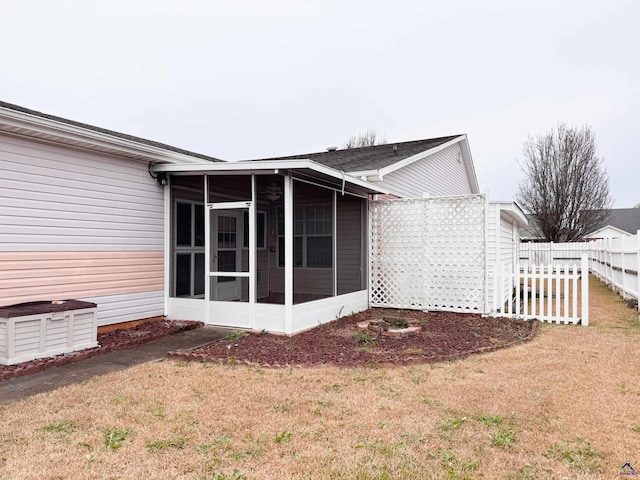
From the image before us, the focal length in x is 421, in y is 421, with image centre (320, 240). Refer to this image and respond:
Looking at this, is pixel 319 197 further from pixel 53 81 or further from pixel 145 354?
pixel 53 81

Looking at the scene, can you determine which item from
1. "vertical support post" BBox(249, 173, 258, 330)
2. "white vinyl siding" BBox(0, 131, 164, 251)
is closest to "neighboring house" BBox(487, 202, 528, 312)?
"vertical support post" BBox(249, 173, 258, 330)

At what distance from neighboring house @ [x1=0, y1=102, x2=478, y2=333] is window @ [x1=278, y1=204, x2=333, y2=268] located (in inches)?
1.5

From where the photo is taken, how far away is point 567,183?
82.4 ft

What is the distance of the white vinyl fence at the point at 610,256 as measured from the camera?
417 inches

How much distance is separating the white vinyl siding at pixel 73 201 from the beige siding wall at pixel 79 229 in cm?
1

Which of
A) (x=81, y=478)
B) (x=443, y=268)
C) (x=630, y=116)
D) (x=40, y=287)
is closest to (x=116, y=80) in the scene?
(x=40, y=287)

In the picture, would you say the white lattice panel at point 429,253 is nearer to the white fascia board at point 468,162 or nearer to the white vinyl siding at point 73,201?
the white vinyl siding at point 73,201

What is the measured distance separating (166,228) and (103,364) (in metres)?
2.99

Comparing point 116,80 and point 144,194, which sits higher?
point 116,80

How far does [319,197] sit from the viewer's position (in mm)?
9094

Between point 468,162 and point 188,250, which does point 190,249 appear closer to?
point 188,250

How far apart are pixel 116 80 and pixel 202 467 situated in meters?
19.3

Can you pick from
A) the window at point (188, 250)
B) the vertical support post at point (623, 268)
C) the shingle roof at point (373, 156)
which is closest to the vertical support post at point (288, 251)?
the window at point (188, 250)

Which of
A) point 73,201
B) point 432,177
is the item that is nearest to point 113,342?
point 73,201
